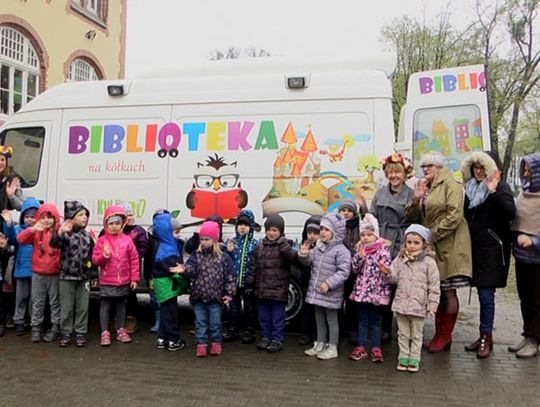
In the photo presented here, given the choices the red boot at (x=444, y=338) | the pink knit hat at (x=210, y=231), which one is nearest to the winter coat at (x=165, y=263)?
the pink knit hat at (x=210, y=231)

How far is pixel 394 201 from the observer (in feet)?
18.6

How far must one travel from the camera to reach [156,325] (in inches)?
255

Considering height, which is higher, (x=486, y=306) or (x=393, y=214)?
(x=393, y=214)

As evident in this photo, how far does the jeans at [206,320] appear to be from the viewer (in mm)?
5547

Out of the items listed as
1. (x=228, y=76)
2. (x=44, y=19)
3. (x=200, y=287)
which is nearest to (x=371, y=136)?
(x=228, y=76)

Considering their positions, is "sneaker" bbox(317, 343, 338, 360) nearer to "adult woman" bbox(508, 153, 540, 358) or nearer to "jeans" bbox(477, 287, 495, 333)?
"jeans" bbox(477, 287, 495, 333)

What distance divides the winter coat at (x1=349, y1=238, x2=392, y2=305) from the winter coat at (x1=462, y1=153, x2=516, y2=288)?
0.85m

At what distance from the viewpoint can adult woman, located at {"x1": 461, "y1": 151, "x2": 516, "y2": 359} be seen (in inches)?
210

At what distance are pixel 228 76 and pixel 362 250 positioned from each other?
2.62 metres

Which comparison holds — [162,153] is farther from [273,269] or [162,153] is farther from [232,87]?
[273,269]

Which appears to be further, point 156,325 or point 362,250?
point 156,325

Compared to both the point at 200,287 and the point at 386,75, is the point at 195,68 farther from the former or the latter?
the point at 200,287

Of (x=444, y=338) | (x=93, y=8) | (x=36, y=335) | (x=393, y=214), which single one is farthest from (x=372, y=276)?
(x=93, y=8)

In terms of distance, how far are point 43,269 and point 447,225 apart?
4066 millimetres
